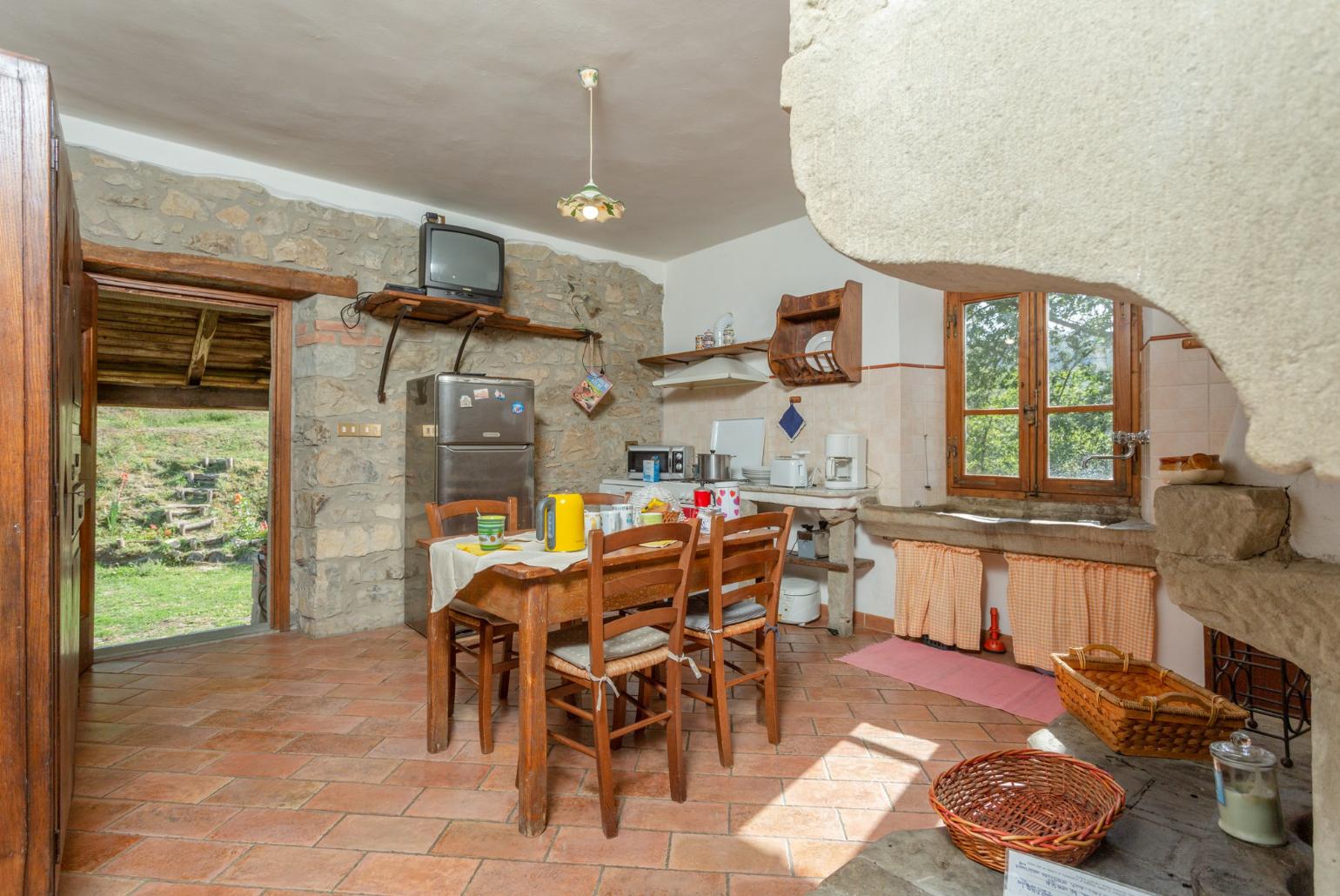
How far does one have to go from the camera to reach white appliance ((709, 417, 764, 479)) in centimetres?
486

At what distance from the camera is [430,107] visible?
10.6 feet

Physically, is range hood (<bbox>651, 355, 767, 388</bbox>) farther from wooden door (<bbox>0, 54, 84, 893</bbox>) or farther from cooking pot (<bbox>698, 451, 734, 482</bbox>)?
wooden door (<bbox>0, 54, 84, 893</bbox>)

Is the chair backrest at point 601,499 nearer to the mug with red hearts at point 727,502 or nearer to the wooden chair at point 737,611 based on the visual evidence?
the mug with red hearts at point 727,502

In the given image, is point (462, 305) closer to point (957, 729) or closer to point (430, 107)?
point (430, 107)

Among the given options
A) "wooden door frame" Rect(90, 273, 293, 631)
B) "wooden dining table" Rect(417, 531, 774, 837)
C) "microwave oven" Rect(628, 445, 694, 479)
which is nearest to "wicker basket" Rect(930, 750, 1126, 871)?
"wooden dining table" Rect(417, 531, 774, 837)

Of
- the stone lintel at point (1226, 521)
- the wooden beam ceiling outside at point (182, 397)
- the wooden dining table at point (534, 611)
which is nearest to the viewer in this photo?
the stone lintel at point (1226, 521)

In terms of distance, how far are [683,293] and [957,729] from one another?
4.00m

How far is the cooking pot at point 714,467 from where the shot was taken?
448cm

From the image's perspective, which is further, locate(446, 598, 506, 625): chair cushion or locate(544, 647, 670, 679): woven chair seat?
locate(446, 598, 506, 625): chair cushion

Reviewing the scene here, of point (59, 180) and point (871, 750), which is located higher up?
point (59, 180)

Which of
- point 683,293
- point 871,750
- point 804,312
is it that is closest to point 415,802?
point 871,750

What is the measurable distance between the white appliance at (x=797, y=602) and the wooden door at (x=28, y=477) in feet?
11.4

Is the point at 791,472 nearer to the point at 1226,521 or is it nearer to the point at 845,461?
the point at 845,461

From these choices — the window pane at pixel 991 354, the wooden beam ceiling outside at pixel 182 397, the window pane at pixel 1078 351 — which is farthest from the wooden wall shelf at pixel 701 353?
the wooden beam ceiling outside at pixel 182 397
